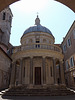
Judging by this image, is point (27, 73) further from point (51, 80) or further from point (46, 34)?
point (46, 34)

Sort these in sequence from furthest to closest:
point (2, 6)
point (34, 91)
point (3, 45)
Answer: point (3, 45)
point (34, 91)
point (2, 6)

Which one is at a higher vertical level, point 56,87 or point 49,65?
point 49,65

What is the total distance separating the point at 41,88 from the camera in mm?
13789

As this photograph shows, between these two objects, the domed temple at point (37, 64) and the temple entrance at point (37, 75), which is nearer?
the domed temple at point (37, 64)

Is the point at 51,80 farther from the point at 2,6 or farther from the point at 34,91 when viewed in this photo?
the point at 2,6

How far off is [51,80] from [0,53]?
1308cm

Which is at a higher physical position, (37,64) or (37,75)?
(37,64)

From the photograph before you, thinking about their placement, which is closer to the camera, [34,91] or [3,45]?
[34,91]

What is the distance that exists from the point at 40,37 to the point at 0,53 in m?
10.00

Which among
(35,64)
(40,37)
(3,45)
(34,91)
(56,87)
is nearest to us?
(34,91)

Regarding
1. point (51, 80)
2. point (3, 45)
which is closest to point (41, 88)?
point (51, 80)

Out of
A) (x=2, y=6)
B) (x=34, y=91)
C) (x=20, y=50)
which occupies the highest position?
(x=20, y=50)

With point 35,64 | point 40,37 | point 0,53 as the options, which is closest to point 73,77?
point 35,64

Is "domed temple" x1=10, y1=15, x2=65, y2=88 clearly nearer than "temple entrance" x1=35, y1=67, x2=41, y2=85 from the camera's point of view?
Yes
